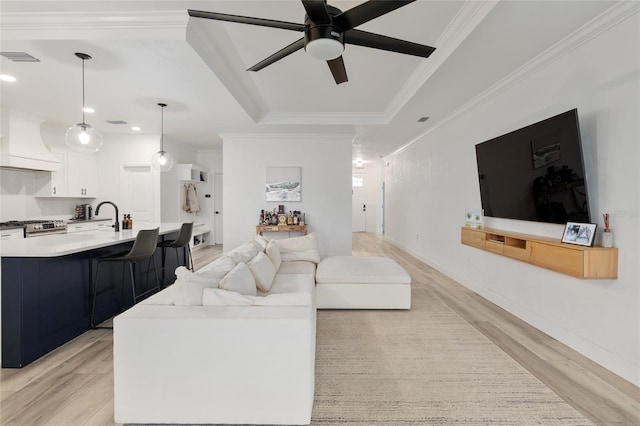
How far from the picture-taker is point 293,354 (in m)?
1.64

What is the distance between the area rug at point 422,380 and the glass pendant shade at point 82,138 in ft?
9.42

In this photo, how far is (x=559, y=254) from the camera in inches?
96.6

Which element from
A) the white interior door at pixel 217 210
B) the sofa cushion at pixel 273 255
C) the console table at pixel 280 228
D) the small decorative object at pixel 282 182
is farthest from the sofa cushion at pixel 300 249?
the white interior door at pixel 217 210

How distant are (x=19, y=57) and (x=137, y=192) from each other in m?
3.57

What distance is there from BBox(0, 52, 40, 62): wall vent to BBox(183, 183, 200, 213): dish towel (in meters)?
4.52

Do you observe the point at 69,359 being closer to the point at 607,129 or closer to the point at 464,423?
the point at 464,423

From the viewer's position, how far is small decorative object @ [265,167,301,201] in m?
5.94

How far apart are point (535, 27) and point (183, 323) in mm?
3313

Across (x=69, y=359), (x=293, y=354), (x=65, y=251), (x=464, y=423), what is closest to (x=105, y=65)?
(x=65, y=251)

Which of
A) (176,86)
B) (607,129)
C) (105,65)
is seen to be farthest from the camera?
(176,86)

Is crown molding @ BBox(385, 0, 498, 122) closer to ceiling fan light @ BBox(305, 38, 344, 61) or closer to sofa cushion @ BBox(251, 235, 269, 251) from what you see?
ceiling fan light @ BBox(305, 38, 344, 61)

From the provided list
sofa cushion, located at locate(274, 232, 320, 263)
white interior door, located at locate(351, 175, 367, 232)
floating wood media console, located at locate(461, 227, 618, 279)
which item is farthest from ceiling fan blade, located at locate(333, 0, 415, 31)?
white interior door, located at locate(351, 175, 367, 232)

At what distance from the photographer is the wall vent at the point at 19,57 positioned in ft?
9.17

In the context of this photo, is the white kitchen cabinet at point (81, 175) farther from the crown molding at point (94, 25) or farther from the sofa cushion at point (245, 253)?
the sofa cushion at point (245, 253)
